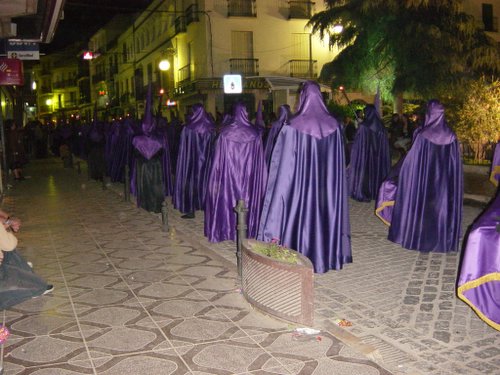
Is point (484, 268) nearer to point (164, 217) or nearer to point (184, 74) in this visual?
point (164, 217)

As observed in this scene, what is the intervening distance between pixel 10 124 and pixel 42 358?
1491cm

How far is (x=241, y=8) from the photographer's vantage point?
30.3m

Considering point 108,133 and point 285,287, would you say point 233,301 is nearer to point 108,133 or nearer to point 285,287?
point 285,287

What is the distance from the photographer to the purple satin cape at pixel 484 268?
143 inches

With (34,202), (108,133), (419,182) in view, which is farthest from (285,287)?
(108,133)

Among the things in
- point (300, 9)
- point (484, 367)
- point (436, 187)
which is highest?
point (300, 9)

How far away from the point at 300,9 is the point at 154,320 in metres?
29.3

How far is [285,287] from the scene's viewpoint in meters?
4.65

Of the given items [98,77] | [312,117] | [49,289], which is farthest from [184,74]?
[98,77]

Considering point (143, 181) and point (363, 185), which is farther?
point (363, 185)

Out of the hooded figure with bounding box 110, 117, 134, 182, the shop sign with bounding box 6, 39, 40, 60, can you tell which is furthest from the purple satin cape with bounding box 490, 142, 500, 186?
the shop sign with bounding box 6, 39, 40, 60

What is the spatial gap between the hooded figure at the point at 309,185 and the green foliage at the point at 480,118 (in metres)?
9.30

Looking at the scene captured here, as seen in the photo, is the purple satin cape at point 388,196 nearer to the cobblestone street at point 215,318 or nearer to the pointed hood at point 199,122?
the cobblestone street at point 215,318

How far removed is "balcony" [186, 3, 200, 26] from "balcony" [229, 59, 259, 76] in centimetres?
312
